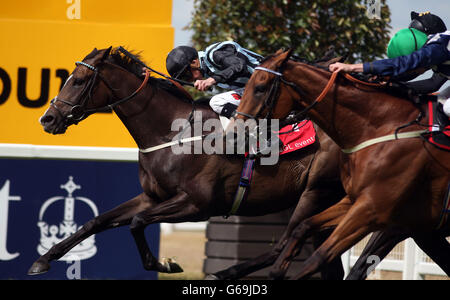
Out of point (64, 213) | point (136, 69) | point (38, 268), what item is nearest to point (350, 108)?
point (136, 69)

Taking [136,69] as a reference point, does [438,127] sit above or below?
below

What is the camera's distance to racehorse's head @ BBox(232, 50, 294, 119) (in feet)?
14.7

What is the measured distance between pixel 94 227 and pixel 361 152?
2190mm

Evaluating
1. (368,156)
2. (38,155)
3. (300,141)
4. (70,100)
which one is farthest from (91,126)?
(368,156)

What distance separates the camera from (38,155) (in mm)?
7391

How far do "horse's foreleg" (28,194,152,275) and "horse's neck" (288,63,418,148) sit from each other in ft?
5.66

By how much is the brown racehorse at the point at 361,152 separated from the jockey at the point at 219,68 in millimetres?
791

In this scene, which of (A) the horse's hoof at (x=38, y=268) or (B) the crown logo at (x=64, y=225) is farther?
(B) the crown logo at (x=64, y=225)

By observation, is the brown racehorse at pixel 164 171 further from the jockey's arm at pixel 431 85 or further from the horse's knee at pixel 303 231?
the jockey's arm at pixel 431 85

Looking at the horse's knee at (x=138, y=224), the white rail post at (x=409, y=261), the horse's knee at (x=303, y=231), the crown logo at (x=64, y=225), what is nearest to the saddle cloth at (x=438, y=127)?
the horse's knee at (x=303, y=231)

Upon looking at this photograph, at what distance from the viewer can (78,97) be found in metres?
5.38

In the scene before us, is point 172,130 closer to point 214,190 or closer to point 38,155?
point 214,190

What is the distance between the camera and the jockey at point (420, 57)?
175 inches

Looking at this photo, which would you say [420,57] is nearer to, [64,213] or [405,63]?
[405,63]
